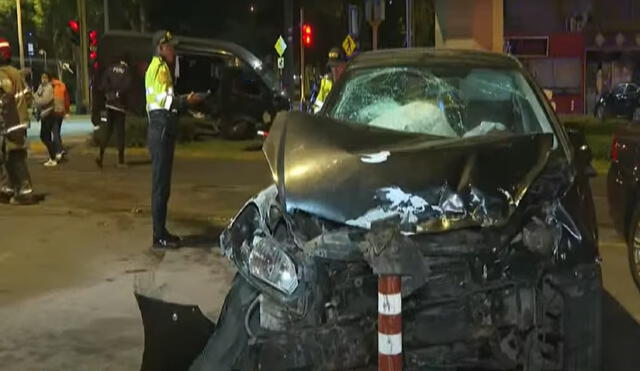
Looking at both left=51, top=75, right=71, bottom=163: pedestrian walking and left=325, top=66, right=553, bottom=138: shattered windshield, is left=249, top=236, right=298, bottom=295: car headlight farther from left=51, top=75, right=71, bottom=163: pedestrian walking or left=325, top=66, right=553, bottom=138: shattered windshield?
left=51, top=75, right=71, bottom=163: pedestrian walking

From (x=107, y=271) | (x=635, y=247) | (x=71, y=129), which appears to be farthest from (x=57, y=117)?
(x=635, y=247)

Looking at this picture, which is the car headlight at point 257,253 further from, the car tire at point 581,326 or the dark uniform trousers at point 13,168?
the dark uniform trousers at point 13,168

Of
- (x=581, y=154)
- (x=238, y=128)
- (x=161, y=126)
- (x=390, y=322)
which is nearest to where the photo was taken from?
(x=390, y=322)

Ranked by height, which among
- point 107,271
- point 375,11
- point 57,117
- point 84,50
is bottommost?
point 107,271

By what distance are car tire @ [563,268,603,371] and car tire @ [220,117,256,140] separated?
16.3m

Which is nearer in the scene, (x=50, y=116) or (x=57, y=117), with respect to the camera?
(x=50, y=116)

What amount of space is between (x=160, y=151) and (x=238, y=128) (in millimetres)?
12164

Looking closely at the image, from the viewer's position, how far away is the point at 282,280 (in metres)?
3.78

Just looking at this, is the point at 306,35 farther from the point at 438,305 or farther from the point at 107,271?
the point at 438,305

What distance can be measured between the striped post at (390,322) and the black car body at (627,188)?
3.40 metres

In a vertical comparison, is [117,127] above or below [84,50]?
below

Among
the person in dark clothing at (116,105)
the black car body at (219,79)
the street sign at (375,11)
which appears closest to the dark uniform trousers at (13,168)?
the person in dark clothing at (116,105)

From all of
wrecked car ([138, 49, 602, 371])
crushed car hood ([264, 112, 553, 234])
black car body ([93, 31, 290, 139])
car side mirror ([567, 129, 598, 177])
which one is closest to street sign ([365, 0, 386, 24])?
black car body ([93, 31, 290, 139])

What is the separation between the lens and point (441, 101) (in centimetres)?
579
